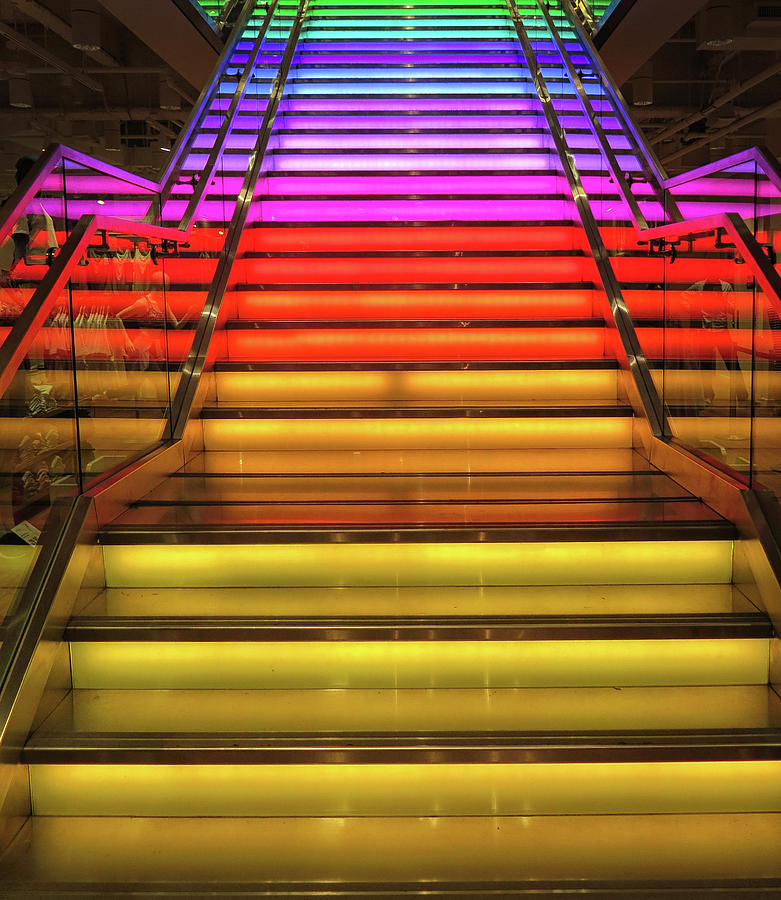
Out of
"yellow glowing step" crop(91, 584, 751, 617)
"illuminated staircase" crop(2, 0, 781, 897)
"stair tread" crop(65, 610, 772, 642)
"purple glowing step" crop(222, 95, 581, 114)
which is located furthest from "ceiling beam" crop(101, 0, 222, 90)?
A: "stair tread" crop(65, 610, 772, 642)

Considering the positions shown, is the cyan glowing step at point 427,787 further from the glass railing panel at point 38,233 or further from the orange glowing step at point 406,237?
the orange glowing step at point 406,237

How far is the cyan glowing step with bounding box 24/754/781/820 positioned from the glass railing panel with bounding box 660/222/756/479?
1.06m

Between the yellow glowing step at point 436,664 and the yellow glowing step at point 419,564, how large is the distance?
1.09ft

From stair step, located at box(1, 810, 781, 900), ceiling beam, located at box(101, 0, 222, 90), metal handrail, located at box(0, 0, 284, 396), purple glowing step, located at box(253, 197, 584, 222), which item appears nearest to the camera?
stair step, located at box(1, 810, 781, 900)

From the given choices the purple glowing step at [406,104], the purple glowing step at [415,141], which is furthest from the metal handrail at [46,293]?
the purple glowing step at [406,104]

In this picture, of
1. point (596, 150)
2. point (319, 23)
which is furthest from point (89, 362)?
point (319, 23)

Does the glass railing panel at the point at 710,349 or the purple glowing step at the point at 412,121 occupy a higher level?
the purple glowing step at the point at 412,121

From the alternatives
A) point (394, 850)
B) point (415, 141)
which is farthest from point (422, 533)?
point (415, 141)

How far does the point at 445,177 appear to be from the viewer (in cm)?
596

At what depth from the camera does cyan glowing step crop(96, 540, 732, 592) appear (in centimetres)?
290

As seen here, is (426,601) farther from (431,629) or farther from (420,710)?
(420,710)

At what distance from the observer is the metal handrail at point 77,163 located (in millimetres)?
2486

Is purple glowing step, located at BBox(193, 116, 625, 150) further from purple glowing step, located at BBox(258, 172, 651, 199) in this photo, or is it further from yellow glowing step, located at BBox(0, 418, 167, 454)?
yellow glowing step, located at BBox(0, 418, 167, 454)

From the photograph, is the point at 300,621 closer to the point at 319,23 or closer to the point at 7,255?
the point at 7,255
